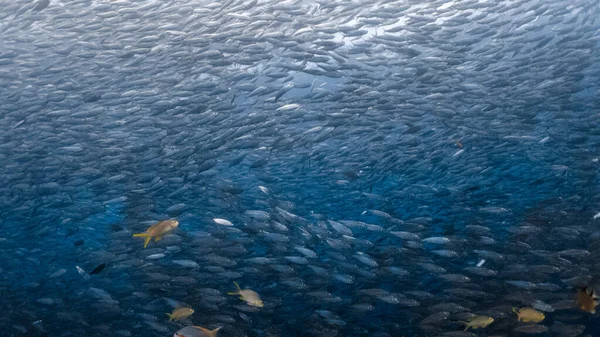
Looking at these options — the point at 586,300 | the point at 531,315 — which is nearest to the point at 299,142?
the point at 531,315

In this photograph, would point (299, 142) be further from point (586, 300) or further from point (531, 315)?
point (586, 300)

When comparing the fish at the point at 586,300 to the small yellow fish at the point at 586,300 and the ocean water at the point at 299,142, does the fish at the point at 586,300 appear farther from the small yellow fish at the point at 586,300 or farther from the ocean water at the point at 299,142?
the ocean water at the point at 299,142

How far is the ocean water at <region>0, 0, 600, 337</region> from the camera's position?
709 centimetres

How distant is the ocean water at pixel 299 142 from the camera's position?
23.2ft

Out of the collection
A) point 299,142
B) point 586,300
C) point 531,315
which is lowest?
point 531,315

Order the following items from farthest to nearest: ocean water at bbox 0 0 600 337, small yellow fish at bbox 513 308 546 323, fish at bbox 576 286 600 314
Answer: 1. ocean water at bbox 0 0 600 337
2. small yellow fish at bbox 513 308 546 323
3. fish at bbox 576 286 600 314

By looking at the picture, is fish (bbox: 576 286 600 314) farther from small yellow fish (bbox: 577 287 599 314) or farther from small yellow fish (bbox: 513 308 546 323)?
small yellow fish (bbox: 513 308 546 323)

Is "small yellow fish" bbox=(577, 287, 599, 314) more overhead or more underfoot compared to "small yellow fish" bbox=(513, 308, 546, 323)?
more overhead

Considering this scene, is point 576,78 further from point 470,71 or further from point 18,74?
point 18,74

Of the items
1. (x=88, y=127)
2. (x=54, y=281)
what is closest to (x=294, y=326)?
(x=88, y=127)

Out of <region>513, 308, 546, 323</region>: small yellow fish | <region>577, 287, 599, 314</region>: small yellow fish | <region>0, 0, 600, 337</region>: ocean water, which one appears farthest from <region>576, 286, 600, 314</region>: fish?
<region>0, 0, 600, 337</region>: ocean water

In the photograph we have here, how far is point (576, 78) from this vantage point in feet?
28.1

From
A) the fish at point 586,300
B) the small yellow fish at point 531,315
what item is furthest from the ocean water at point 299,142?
the fish at point 586,300

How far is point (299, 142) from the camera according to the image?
8.77 metres
